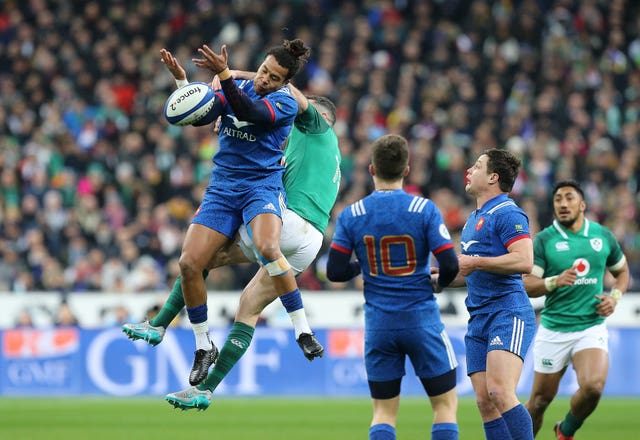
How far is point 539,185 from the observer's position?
18844mm

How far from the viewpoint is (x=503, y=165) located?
8500 millimetres

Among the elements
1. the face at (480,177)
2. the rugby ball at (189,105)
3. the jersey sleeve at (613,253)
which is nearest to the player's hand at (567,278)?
the jersey sleeve at (613,253)

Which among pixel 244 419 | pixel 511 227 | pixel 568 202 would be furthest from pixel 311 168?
pixel 244 419

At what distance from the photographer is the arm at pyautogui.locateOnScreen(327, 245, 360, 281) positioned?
7.29m

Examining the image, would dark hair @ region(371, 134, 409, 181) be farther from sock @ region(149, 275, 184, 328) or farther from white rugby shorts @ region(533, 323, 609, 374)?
white rugby shorts @ region(533, 323, 609, 374)

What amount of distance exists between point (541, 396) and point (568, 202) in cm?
173

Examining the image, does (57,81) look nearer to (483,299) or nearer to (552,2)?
(552,2)

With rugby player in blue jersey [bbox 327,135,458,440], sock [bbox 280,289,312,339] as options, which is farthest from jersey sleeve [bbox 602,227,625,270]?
rugby player in blue jersey [bbox 327,135,458,440]

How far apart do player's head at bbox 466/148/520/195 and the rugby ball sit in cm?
205

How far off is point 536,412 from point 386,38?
1283 cm

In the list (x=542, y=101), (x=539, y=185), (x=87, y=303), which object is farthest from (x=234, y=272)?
(x=542, y=101)

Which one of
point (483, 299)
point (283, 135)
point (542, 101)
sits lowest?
point (483, 299)

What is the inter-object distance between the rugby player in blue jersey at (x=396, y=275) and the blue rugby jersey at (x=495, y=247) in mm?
1130

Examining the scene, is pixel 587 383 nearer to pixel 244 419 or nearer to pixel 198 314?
pixel 198 314
